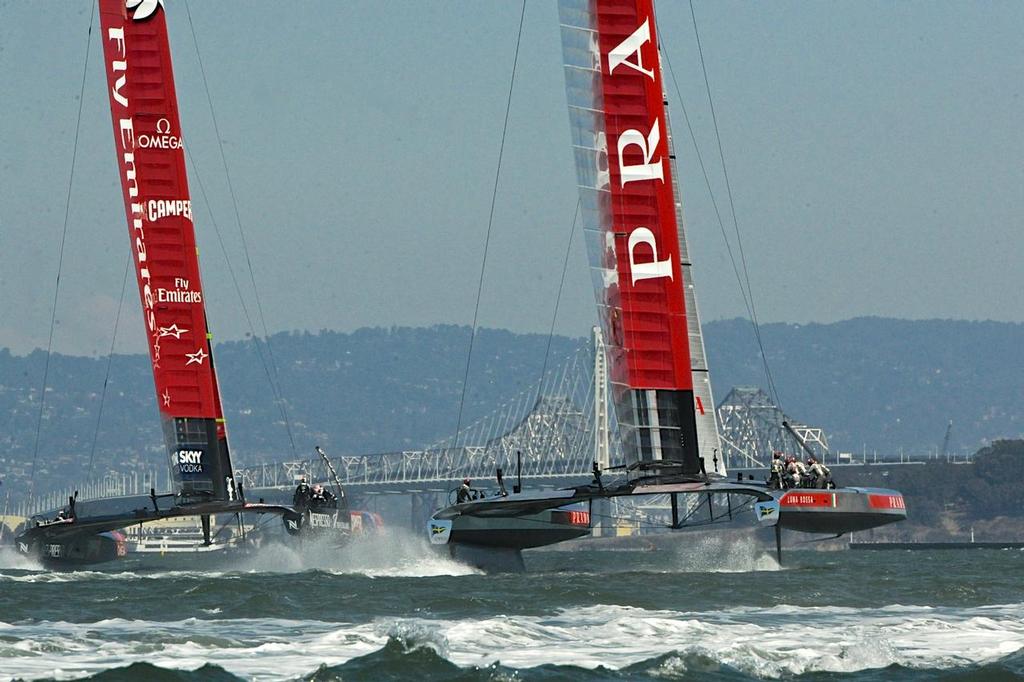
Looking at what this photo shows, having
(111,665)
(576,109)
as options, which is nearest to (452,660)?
(111,665)

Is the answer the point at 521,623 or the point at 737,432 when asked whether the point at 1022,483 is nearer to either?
the point at 737,432

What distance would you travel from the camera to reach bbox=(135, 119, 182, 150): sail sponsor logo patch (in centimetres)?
2936

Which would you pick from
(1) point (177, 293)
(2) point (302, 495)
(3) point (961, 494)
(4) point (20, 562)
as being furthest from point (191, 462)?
(3) point (961, 494)

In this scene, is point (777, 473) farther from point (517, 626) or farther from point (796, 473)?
point (517, 626)

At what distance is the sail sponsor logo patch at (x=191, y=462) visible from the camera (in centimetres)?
2925

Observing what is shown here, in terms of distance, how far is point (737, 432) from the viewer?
15575 cm

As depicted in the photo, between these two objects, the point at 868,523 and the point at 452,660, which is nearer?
the point at 452,660

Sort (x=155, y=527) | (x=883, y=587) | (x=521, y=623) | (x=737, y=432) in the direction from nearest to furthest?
(x=521, y=623) → (x=883, y=587) → (x=155, y=527) → (x=737, y=432)

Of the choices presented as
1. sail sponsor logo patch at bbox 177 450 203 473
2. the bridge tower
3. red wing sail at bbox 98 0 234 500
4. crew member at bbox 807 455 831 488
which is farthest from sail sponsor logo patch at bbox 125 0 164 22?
the bridge tower

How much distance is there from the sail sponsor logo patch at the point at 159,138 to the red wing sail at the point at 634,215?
8.66m

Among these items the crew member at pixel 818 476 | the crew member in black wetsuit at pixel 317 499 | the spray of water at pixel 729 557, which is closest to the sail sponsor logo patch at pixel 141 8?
the crew member in black wetsuit at pixel 317 499

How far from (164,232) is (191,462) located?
3552mm

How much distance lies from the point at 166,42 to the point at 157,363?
496cm

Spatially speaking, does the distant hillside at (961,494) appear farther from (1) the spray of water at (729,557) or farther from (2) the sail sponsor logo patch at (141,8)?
(2) the sail sponsor logo patch at (141,8)
